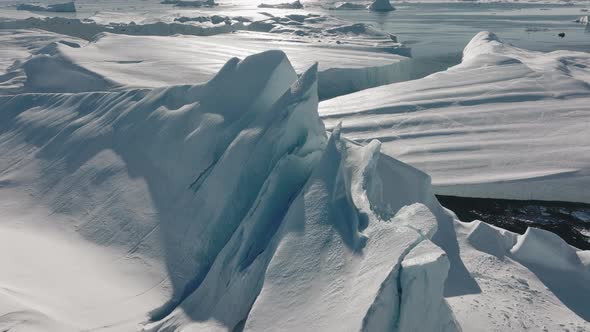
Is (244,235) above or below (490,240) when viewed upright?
above

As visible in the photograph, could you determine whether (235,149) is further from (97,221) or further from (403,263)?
(403,263)

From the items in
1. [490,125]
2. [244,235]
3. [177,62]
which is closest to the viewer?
[244,235]

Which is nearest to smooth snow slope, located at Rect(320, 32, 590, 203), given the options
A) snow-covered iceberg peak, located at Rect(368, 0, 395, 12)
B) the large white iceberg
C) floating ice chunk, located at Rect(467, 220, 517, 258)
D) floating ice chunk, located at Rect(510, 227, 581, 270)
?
floating ice chunk, located at Rect(467, 220, 517, 258)

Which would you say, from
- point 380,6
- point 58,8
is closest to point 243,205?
point 58,8

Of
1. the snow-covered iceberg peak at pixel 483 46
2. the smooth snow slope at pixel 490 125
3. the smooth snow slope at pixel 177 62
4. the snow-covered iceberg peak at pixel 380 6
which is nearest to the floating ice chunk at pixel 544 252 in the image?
the smooth snow slope at pixel 490 125

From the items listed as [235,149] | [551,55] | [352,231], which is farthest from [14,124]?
[551,55]

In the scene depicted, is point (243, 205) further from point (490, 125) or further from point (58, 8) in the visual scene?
point (58, 8)
